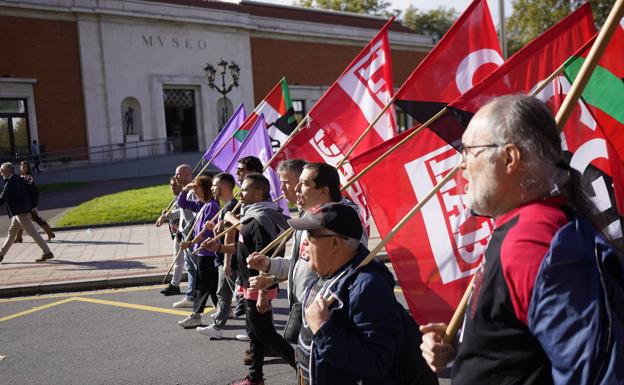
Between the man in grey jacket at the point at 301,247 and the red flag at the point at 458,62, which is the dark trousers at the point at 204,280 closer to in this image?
the man in grey jacket at the point at 301,247

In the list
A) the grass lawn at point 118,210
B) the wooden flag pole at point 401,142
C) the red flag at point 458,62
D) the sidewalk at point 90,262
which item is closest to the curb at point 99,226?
the grass lawn at point 118,210

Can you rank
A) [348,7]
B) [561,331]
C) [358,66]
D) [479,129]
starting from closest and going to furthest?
[561,331]
[479,129]
[358,66]
[348,7]

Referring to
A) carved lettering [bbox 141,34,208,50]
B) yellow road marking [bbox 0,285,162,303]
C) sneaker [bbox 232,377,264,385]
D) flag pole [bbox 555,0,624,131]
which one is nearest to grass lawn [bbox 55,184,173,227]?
yellow road marking [bbox 0,285,162,303]

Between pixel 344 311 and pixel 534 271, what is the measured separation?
995mm

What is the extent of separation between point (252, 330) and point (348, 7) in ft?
170

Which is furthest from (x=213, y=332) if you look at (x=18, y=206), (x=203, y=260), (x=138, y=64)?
(x=138, y=64)

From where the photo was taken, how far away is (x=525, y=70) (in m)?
3.45

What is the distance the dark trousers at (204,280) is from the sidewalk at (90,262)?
2.73 metres

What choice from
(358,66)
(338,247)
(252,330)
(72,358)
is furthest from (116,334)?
(338,247)

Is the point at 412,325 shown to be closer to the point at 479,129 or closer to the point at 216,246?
the point at 479,129

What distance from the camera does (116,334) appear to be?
19.5 feet

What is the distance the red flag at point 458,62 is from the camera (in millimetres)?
4312

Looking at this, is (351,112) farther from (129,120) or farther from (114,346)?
(129,120)

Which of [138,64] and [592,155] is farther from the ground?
[138,64]
